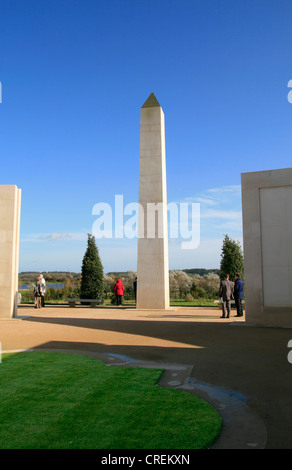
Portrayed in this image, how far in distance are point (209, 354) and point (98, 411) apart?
3.81 metres

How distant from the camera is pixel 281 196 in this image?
11984 mm

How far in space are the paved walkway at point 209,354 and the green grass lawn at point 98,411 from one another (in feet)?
1.15

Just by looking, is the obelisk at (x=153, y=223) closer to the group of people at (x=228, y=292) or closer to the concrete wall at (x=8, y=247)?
the group of people at (x=228, y=292)

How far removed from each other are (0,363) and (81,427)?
3559 mm

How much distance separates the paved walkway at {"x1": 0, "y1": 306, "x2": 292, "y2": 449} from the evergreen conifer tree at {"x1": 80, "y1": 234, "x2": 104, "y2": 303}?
8.08 metres

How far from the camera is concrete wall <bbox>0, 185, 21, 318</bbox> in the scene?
14203 mm

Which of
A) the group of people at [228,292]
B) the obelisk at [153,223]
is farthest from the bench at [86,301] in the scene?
the group of people at [228,292]

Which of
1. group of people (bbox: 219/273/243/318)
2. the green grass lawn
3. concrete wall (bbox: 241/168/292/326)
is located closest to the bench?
group of people (bbox: 219/273/243/318)

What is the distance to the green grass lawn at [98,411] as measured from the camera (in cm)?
381

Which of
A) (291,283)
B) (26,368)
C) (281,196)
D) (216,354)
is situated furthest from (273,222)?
(26,368)

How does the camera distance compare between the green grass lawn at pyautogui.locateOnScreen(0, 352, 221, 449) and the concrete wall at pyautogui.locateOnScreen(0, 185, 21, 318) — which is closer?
the green grass lawn at pyautogui.locateOnScreen(0, 352, 221, 449)

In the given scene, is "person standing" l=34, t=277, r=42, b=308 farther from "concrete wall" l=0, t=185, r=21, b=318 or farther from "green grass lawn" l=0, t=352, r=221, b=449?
"green grass lawn" l=0, t=352, r=221, b=449
